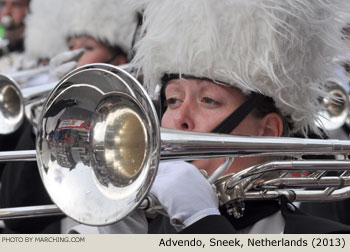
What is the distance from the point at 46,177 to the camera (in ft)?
8.49

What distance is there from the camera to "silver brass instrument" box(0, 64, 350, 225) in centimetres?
236

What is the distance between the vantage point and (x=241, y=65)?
115 inches

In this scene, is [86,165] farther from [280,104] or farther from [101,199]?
[280,104]

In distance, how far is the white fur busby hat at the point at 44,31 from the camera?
5480 millimetres

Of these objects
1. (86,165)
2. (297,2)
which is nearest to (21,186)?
(86,165)

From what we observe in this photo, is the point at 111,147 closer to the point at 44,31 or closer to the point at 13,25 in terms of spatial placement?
the point at 44,31

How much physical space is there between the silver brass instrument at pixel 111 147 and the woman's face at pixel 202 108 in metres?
0.27

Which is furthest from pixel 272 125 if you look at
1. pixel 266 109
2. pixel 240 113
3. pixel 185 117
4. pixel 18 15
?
pixel 18 15

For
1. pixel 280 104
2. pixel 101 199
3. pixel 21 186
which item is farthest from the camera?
pixel 21 186

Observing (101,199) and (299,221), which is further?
(299,221)

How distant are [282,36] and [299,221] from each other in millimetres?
785

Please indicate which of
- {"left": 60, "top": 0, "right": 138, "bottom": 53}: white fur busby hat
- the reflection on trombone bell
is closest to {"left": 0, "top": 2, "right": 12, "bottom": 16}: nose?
{"left": 60, "top": 0, "right": 138, "bottom": 53}: white fur busby hat

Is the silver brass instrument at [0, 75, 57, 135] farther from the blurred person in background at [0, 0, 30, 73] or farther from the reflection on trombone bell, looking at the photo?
the blurred person in background at [0, 0, 30, 73]

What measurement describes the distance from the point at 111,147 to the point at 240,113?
0.71 m
